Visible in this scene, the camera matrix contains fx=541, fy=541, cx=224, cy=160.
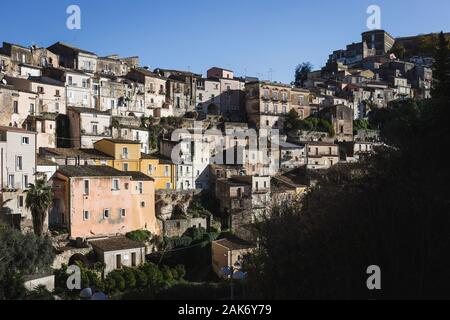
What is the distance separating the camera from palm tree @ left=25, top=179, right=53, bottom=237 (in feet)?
114

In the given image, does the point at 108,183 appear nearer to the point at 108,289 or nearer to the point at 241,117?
the point at 108,289

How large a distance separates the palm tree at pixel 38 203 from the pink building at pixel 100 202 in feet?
10.0

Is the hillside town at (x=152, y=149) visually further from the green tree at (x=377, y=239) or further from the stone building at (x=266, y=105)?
the green tree at (x=377, y=239)

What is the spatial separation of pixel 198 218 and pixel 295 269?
27.8 meters

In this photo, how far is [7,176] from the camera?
37.3m

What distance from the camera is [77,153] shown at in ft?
148

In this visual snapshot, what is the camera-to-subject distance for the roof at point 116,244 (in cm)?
3760

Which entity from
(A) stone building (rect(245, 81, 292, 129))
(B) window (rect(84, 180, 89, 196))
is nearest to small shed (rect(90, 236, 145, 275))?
(B) window (rect(84, 180, 89, 196))

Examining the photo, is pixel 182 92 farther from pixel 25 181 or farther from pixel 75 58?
pixel 25 181

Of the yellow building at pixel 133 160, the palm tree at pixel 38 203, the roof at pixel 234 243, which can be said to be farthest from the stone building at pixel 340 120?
the palm tree at pixel 38 203

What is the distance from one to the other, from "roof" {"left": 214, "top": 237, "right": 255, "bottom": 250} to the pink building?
608 cm

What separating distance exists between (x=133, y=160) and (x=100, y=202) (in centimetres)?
795
